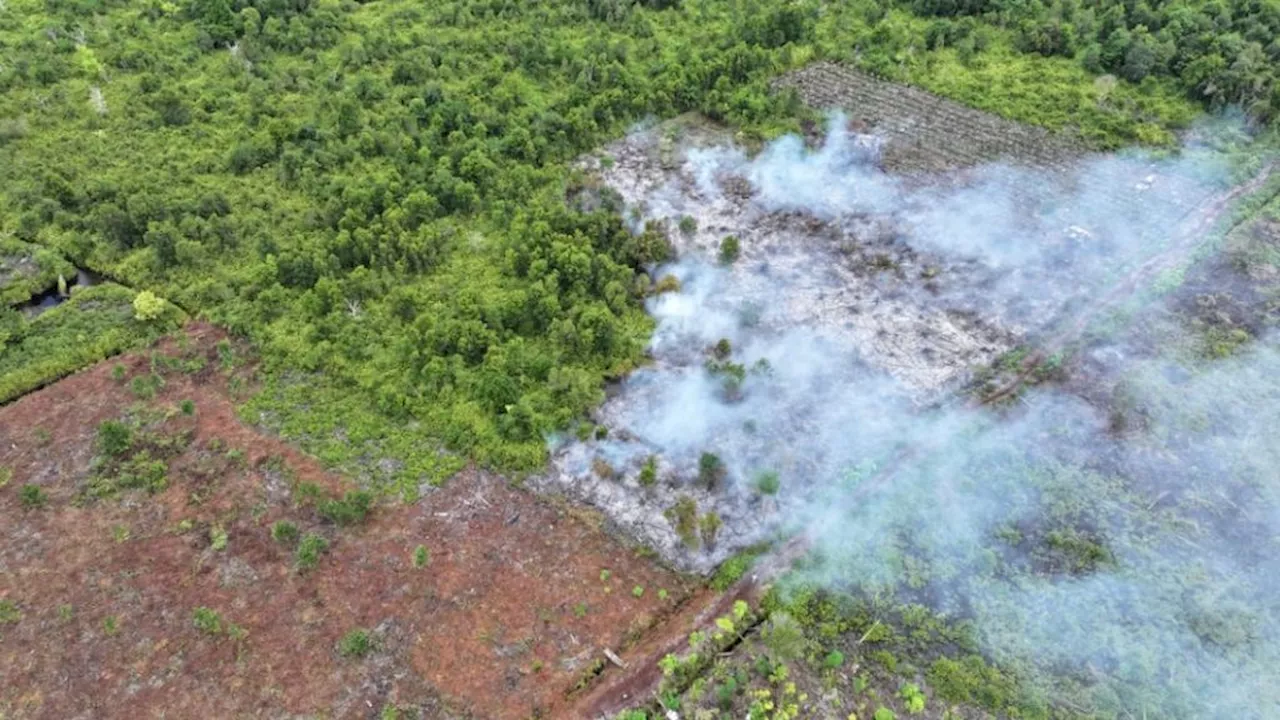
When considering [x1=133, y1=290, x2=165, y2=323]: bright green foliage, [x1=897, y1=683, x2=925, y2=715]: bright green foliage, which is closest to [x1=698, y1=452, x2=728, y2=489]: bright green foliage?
[x1=897, y1=683, x2=925, y2=715]: bright green foliage

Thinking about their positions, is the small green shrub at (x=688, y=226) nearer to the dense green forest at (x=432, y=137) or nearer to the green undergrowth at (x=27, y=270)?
the dense green forest at (x=432, y=137)

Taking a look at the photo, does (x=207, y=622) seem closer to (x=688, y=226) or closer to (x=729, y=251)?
(x=729, y=251)

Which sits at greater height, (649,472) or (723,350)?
(723,350)

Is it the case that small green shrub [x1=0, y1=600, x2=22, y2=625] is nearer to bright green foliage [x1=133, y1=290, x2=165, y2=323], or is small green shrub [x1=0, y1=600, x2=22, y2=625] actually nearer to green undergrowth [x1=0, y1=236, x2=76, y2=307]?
bright green foliage [x1=133, y1=290, x2=165, y2=323]

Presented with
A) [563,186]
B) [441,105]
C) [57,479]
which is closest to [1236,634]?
[563,186]

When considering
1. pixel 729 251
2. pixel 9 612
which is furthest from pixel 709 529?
pixel 9 612

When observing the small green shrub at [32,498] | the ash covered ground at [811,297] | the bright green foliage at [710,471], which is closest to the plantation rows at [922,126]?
the ash covered ground at [811,297]

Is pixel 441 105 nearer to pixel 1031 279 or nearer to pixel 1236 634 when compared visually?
pixel 1031 279
